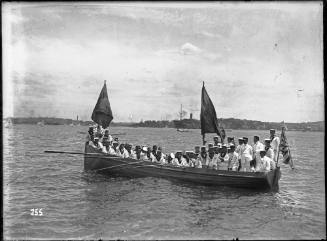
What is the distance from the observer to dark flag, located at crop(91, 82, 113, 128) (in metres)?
21.2

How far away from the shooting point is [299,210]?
14609mm

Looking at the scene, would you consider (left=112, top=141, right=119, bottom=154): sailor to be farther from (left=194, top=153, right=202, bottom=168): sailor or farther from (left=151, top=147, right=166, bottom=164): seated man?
(left=194, top=153, right=202, bottom=168): sailor

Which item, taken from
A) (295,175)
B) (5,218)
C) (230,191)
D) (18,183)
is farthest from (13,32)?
(295,175)

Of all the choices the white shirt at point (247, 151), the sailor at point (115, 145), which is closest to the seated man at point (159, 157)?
the sailor at point (115, 145)

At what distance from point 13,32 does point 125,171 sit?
35.0 feet

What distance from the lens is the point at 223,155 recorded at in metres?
17.5

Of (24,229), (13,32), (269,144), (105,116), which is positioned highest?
(13,32)

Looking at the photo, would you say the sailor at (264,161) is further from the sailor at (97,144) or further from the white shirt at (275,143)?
the sailor at (97,144)

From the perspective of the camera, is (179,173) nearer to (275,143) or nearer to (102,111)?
(275,143)

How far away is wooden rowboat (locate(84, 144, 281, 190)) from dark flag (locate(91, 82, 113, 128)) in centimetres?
180

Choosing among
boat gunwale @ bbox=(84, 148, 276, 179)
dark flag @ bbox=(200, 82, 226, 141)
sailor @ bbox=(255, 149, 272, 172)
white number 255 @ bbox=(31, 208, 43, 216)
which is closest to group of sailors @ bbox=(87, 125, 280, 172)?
sailor @ bbox=(255, 149, 272, 172)

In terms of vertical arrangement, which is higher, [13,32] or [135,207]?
[13,32]

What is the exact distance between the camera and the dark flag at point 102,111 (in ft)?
69.5

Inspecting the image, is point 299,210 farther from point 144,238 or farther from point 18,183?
point 18,183
